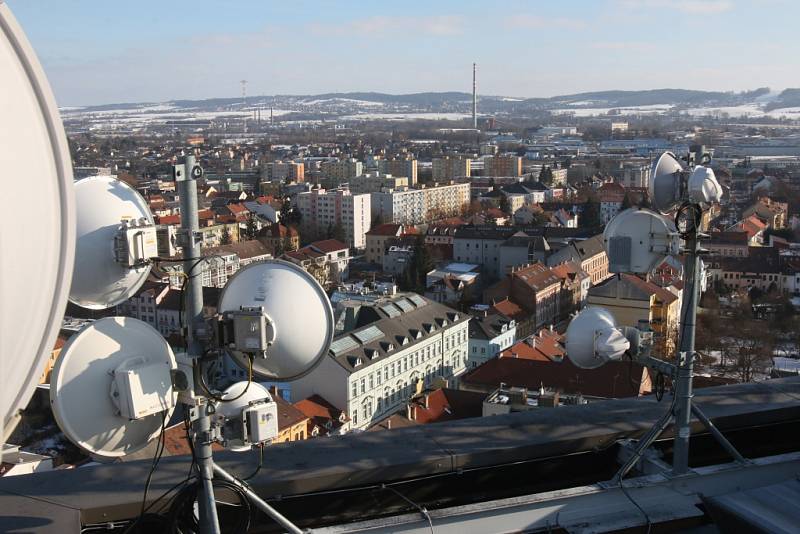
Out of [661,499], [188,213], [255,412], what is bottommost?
[661,499]

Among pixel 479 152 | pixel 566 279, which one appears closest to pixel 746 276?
pixel 566 279

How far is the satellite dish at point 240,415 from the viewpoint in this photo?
121 cm

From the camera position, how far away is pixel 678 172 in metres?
1.69

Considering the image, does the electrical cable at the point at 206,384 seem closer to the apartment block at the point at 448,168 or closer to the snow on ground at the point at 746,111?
the apartment block at the point at 448,168

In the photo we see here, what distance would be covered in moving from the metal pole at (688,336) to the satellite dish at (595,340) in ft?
0.37

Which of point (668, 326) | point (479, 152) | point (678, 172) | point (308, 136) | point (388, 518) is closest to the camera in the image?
point (388, 518)

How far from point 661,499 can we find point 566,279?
1274cm

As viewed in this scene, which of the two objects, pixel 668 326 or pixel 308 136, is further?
pixel 308 136

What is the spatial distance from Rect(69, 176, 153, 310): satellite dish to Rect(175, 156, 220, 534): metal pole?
70 mm

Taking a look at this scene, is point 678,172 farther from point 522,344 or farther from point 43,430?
point 522,344

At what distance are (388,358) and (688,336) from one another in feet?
23.3

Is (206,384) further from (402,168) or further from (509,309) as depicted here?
(402,168)

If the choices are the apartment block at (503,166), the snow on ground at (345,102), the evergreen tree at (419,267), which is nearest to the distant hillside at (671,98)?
the snow on ground at (345,102)

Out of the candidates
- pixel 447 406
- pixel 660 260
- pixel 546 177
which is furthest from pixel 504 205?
pixel 660 260
